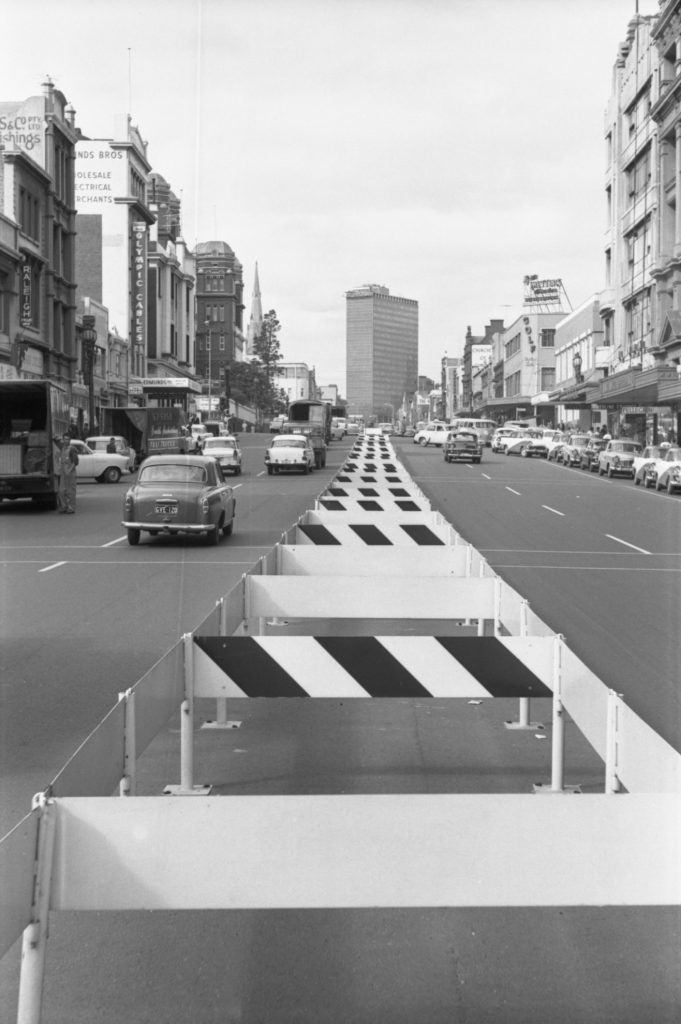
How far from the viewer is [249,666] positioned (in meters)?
6.32

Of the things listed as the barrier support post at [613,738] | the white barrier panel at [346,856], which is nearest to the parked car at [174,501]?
the barrier support post at [613,738]

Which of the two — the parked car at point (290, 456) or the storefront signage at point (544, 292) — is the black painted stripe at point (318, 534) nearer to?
Result: the parked car at point (290, 456)

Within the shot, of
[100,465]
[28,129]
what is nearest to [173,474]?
[100,465]

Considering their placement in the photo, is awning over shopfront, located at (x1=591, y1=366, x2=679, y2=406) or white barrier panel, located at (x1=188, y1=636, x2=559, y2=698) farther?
awning over shopfront, located at (x1=591, y1=366, x2=679, y2=406)

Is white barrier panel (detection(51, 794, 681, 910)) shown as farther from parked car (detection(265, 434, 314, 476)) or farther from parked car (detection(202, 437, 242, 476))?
parked car (detection(265, 434, 314, 476))

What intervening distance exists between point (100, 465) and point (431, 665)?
37.9 m

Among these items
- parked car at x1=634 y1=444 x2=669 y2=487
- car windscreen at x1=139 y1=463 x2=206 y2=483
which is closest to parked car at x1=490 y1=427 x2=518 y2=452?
parked car at x1=634 y1=444 x2=669 y2=487

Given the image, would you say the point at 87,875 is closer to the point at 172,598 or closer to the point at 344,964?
the point at 344,964

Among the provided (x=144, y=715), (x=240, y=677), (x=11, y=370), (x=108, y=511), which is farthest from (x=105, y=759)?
(x=11, y=370)

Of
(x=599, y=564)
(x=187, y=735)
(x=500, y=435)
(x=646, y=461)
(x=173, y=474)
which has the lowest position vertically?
(x=599, y=564)

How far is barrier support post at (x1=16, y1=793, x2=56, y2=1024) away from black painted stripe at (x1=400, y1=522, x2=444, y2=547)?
391 inches

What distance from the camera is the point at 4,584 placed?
55.0 feet

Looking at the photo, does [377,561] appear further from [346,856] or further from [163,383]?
[163,383]

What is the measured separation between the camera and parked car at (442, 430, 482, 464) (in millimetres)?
59531
